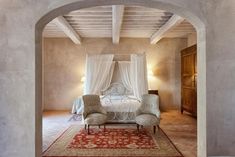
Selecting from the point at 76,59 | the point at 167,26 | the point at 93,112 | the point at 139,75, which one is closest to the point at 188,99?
the point at 139,75

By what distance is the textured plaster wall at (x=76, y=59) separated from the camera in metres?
10.1

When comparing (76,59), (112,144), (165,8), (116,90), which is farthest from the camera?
(76,59)

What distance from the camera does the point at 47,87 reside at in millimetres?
10109

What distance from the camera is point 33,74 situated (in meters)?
3.28

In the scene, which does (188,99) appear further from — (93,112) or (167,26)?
(93,112)

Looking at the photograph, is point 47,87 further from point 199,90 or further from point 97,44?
point 199,90

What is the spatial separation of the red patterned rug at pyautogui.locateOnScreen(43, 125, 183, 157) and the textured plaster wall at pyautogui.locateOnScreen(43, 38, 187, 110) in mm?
3894

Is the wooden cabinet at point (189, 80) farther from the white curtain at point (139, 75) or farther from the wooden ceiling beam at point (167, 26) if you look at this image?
the white curtain at point (139, 75)

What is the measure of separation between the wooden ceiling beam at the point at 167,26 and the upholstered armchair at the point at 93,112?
9.33 ft

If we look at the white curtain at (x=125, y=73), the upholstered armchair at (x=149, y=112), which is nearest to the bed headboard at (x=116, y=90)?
the white curtain at (x=125, y=73)

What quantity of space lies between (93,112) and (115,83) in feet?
10.1

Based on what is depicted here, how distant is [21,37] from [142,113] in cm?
391

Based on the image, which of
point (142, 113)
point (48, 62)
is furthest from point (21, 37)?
point (48, 62)

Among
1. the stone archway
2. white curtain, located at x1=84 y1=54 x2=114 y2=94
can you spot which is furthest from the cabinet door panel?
the stone archway
